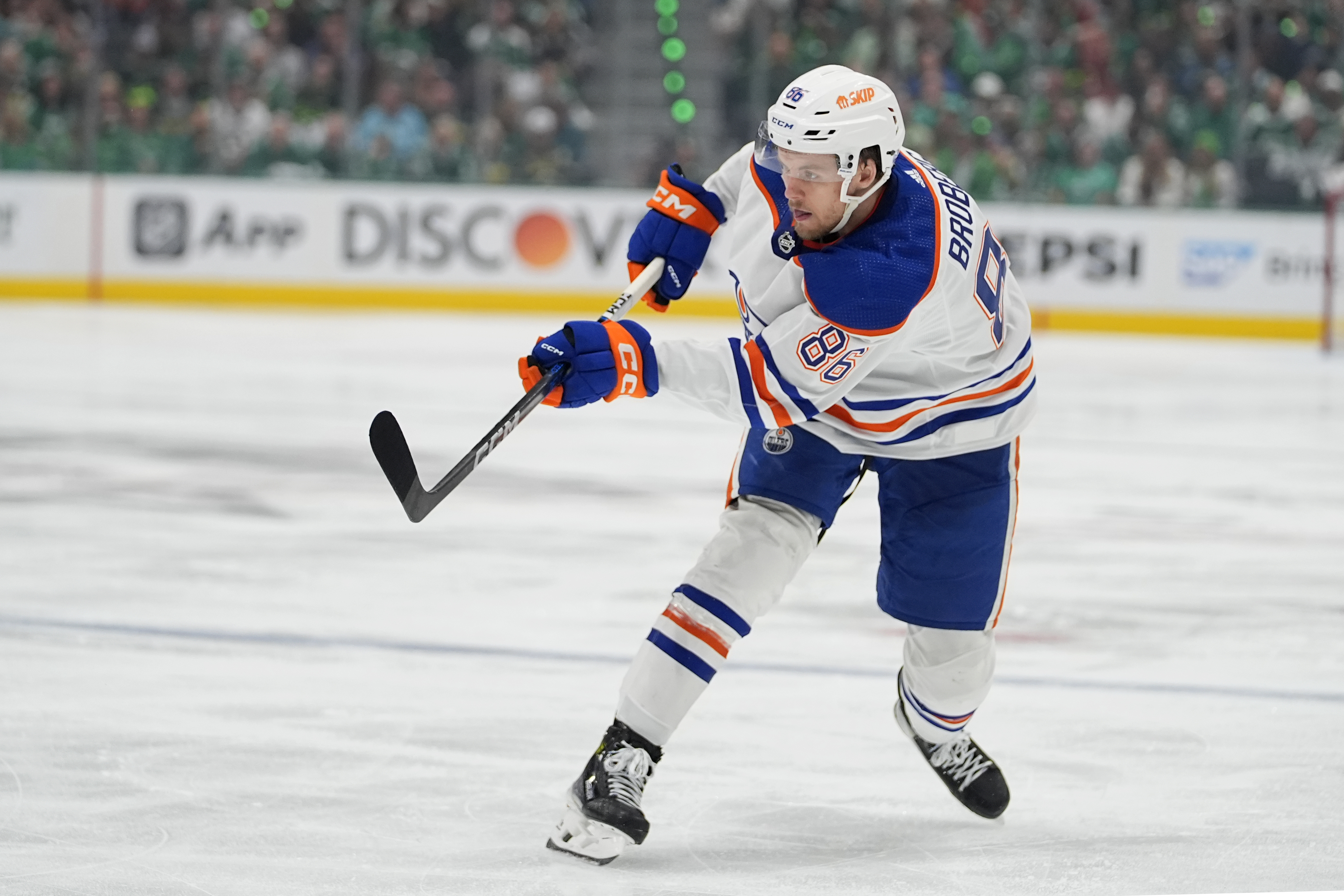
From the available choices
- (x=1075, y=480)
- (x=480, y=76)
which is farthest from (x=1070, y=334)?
(x=1075, y=480)

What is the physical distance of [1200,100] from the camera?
1360 cm

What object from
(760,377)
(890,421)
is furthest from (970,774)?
(760,377)

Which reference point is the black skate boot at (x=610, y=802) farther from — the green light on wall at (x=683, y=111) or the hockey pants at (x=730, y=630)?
the green light on wall at (x=683, y=111)

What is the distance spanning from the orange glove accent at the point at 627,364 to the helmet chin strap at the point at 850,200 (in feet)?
1.16

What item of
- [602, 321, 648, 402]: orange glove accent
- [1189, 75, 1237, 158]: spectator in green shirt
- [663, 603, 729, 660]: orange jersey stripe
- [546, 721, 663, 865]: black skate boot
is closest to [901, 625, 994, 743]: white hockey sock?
[663, 603, 729, 660]: orange jersey stripe

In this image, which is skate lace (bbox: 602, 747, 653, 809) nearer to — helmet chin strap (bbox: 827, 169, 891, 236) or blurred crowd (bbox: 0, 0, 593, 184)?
helmet chin strap (bbox: 827, 169, 891, 236)

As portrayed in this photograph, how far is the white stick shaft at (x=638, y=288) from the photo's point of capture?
3.13 metres

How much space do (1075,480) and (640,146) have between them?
8366 millimetres

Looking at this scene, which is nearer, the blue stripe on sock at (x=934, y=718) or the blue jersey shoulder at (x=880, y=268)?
the blue jersey shoulder at (x=880, y=268)

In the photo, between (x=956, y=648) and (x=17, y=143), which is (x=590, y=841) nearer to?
(x=956, y=648)

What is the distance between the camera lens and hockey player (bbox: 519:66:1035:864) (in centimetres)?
261

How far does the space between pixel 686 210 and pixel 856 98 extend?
0.72m

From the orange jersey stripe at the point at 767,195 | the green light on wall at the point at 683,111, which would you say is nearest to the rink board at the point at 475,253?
the green light on wall at the point at 683,111

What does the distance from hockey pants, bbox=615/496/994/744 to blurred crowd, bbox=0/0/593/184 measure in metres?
11.1
